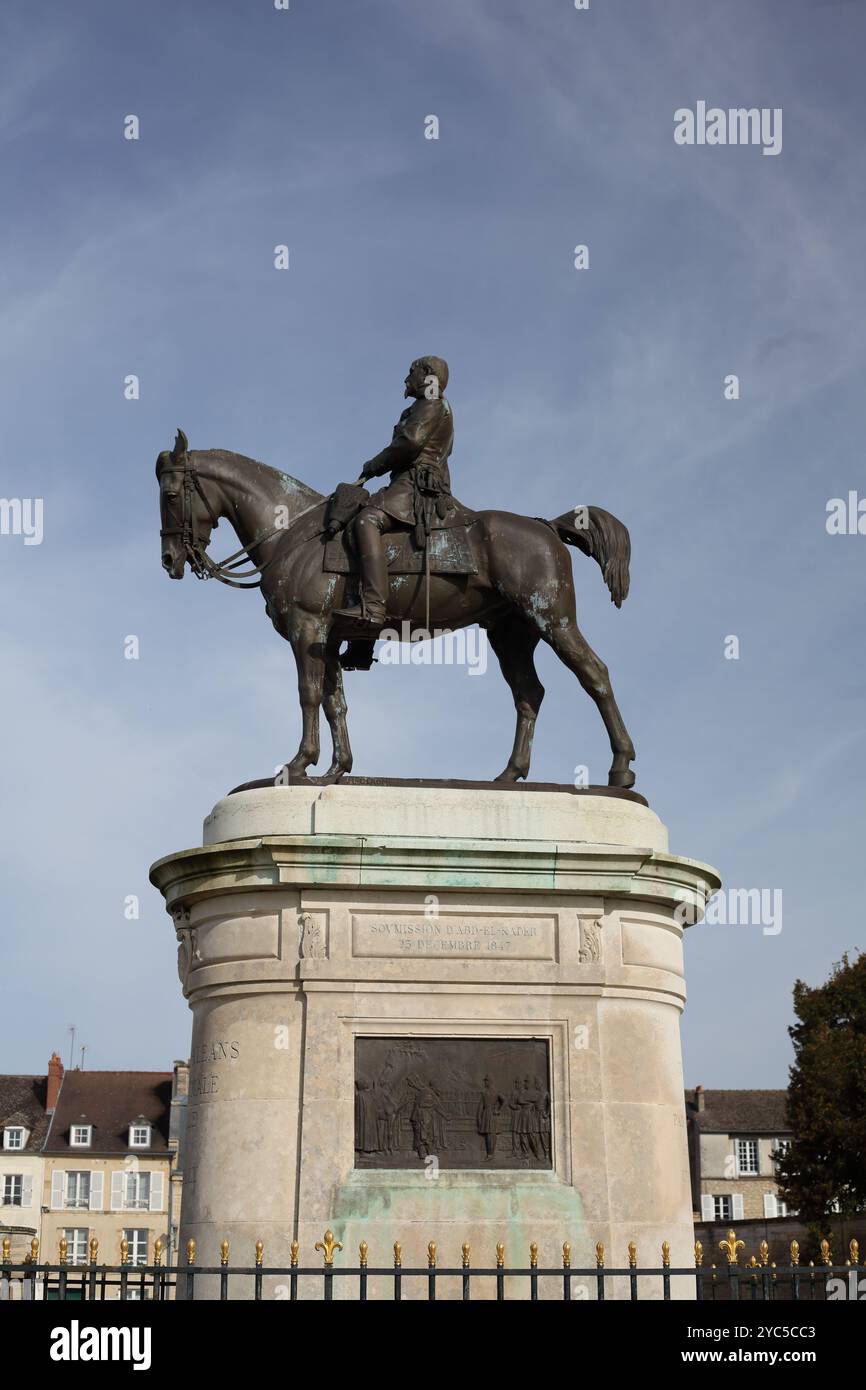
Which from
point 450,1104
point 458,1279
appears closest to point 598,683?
point 450,1104

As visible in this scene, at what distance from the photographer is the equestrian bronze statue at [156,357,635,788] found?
49.8ft

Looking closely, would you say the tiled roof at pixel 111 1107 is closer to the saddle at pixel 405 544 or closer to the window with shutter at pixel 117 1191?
the window with shutter at pixel 117 1191

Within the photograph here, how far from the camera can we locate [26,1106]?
75.8 m

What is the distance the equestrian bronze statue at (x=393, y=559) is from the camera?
49.8 feet

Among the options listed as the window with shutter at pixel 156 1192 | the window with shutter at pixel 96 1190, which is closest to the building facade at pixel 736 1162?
the window with shutter at pixel 156 1192

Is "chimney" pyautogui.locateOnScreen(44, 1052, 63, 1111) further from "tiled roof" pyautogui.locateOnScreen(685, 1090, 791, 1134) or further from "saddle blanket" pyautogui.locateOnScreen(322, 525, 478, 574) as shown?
"saddle blanket" pyautogui.locateOnScreen(322, 525, 478, 574)

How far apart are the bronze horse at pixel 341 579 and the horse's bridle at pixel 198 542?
0.04 ft

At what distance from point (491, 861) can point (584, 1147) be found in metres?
2.39

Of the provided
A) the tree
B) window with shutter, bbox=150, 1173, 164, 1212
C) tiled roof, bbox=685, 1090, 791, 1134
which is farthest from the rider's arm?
tiled roof, bbox=685, 1090, 791, 1134

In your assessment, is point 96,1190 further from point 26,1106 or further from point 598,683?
point 598,683

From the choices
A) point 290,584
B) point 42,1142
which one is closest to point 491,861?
point 290,584

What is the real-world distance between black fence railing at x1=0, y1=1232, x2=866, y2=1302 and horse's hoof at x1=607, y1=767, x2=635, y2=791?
413cm
